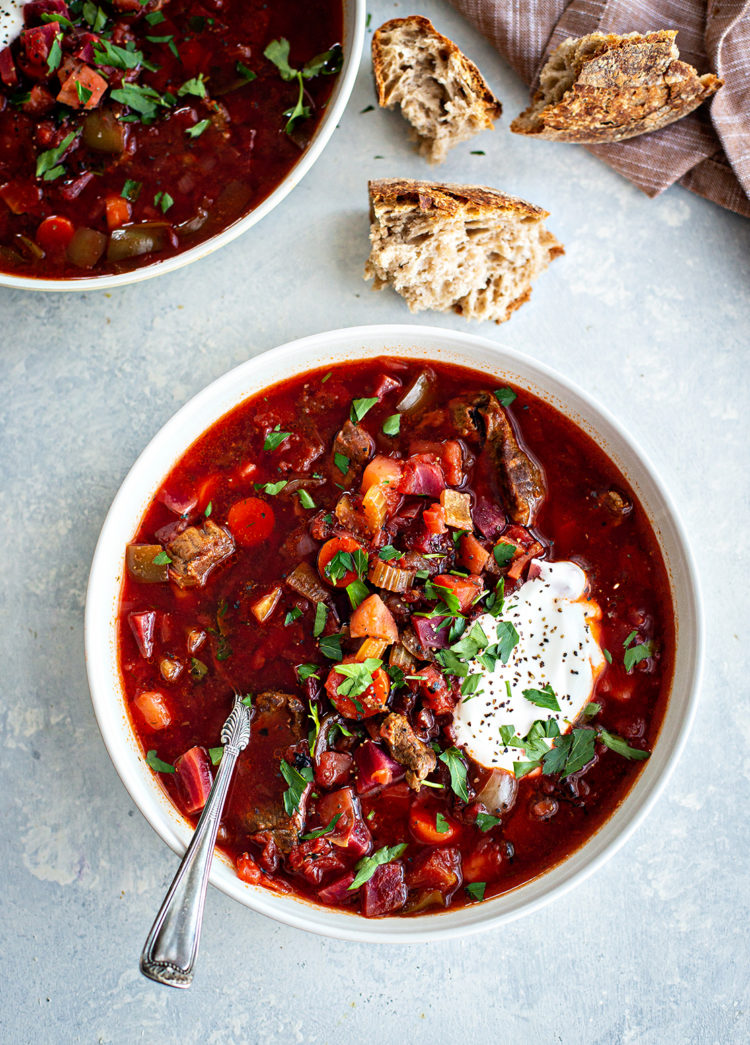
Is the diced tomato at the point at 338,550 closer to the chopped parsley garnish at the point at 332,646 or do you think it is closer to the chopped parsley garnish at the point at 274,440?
the chopped parsley garnish at the point at 332,646

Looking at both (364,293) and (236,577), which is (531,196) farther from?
(236,577)

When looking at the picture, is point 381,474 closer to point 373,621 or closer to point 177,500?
point 373,621

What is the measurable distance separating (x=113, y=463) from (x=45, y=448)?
31 centimetres

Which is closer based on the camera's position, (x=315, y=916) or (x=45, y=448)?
(x=315, y=916)

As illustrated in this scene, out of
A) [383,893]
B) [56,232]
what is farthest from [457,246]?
[383,893]

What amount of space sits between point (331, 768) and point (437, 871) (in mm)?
571

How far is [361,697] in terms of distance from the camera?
10.1ft

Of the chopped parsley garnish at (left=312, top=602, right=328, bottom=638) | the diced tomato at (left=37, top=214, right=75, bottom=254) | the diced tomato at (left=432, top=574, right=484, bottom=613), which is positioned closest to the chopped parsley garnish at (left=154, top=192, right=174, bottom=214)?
the diced tomato at (left=37, top=214, right=75, bottom=254)

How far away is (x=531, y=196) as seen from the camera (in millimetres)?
3586

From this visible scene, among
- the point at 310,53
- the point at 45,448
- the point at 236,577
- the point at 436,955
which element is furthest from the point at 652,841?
the point at 310,53

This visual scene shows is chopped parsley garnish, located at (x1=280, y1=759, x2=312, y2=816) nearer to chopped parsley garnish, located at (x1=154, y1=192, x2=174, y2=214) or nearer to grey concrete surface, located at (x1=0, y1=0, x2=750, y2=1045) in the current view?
grey concrete surface, located at (x1=0, y1=0, x2=750, y2=1045)

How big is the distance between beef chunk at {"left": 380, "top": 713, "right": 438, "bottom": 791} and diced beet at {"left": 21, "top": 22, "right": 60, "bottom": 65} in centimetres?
299

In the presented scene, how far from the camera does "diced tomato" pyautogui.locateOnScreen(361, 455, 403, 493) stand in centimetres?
315

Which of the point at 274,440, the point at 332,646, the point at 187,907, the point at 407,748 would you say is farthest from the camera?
the point at 274,440
